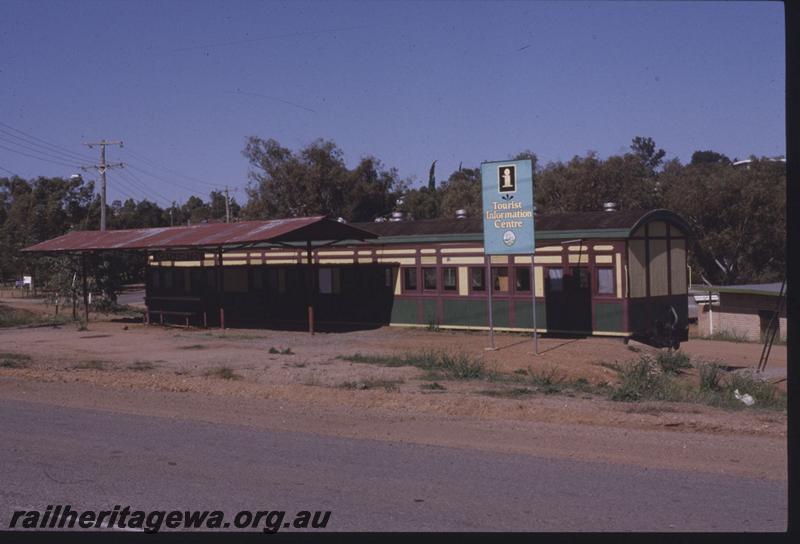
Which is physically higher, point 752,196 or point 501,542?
point 752,196

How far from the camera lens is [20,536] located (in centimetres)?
693

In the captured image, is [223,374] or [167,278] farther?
[167,278]

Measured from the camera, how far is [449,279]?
29.0 metres

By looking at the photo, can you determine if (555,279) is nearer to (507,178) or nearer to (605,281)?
(605,281)

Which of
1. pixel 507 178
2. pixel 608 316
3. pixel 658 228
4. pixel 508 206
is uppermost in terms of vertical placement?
pixel 507 178

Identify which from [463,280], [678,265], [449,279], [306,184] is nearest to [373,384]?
[463,280]

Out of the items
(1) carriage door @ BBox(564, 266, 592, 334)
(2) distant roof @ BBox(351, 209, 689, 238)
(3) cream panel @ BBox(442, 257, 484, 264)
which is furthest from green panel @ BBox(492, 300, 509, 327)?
(2) distant roof @ BBox(351, 209, 689, 238)

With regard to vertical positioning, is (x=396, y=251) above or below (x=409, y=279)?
above

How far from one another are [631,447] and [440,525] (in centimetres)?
404

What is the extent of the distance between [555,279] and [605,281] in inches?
64.8

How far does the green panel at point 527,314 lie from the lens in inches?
1053

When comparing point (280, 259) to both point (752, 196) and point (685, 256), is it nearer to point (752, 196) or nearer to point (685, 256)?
point (685, 256)

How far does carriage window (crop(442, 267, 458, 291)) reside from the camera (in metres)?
28.8

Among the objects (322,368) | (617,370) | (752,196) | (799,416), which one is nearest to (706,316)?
(752,196)
